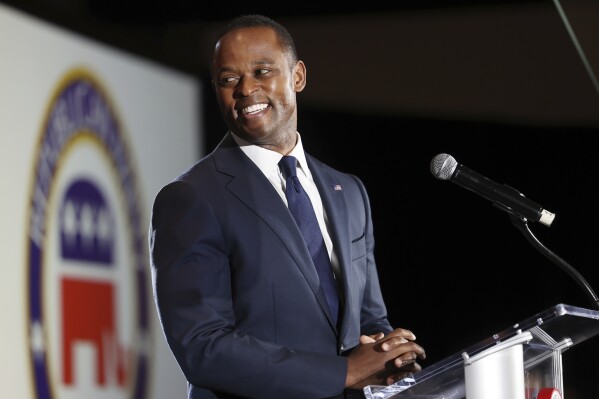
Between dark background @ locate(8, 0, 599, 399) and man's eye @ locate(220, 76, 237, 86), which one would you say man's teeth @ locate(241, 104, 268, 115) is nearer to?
man's eye @ locate(220, 76, 237, 86)

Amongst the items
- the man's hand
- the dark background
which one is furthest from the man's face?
the dark background

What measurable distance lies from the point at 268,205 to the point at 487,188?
421 mm

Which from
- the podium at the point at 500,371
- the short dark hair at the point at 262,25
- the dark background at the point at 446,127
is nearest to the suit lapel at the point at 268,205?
the short dark hair at the point at 262,25

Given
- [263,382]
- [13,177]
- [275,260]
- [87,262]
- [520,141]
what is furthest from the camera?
[520,141]

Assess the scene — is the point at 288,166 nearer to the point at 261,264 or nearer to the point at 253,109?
the point at 253,109

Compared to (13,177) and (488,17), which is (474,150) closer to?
(488,17)

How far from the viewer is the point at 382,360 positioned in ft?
5.65

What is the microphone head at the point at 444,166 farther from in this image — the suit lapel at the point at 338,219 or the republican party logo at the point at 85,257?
the republican party logo at the point at 85,257

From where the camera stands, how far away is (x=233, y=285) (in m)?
1.85

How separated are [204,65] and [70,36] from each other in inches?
41.6

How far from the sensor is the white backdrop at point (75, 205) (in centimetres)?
357

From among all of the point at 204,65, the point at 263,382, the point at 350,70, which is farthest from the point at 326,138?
the point at 263,382

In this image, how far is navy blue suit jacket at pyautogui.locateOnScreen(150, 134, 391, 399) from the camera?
1730 mm

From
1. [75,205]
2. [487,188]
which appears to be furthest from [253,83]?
[75,205]
